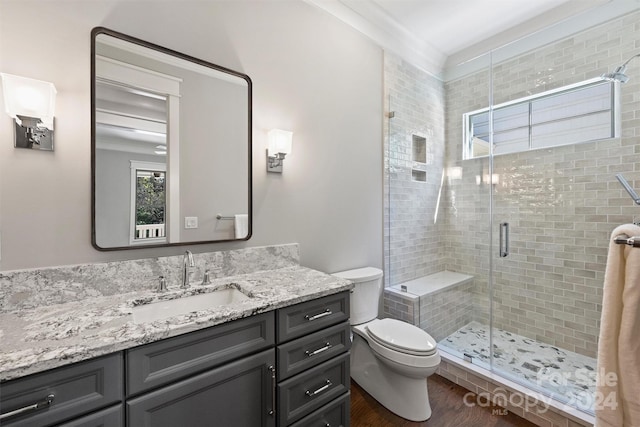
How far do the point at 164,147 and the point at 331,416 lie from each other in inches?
65.0

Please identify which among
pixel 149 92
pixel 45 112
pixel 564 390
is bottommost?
pixel 564 390

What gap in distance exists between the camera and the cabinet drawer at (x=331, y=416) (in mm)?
1313

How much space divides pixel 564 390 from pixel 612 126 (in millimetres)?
2019

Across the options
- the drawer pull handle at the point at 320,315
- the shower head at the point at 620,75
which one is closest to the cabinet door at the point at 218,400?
the drawer pull handle at the point at 320,315

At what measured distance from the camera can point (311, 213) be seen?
202cm

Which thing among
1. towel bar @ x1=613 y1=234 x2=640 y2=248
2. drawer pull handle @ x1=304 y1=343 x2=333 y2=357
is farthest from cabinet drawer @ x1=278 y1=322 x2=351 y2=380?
towel bar @ x1=613 y1=234 x2=640 y2=248

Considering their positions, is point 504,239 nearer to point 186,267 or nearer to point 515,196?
point 515,196

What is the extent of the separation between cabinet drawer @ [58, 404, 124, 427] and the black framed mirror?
718 millimetres

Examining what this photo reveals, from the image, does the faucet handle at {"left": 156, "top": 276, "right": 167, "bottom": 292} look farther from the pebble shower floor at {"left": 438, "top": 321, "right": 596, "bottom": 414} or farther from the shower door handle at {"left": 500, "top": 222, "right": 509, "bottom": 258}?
the shower door handle at {"left": 500, "top": 222, "right": 509, "bottom": 258}

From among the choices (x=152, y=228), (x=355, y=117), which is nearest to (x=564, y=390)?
(x=355, y=117)

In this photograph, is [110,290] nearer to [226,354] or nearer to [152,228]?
[152,228]

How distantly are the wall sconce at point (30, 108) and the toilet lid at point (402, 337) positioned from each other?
2.01 m

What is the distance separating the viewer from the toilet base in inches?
67.9

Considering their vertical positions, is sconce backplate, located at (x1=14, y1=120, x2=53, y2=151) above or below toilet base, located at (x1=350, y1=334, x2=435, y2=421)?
above
